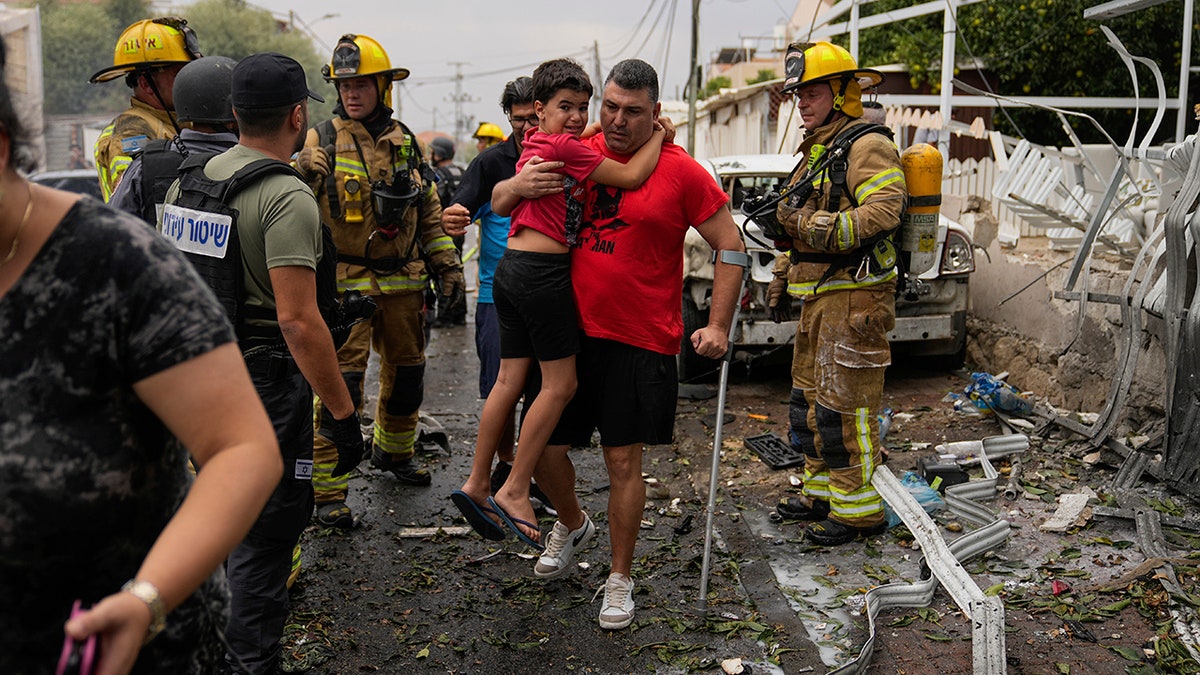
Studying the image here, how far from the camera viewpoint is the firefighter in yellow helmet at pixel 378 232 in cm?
537

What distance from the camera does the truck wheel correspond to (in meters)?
7.55

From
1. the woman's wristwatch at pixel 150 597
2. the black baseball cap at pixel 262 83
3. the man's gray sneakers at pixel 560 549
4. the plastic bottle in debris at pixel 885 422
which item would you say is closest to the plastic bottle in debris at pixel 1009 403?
the plastic bottle in debris at pixel 885 422

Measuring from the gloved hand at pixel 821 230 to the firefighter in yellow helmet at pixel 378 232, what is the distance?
2046 mm

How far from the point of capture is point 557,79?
435 centimetres

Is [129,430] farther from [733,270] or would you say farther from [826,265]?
[826,265]

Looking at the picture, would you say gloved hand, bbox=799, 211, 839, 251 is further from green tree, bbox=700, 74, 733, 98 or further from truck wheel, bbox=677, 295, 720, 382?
green tree, bbox=700, 74, 733, 98

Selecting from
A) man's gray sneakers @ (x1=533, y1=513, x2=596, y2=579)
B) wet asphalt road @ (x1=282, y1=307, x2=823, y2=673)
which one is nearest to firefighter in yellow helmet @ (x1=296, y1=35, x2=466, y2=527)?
wet asphalt road @ (x1=282, y1=307, x2=823, y2=673)

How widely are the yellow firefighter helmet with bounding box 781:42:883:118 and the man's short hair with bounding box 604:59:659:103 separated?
51.4 inches

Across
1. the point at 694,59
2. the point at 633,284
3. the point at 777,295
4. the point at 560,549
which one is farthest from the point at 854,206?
the point at 694,59

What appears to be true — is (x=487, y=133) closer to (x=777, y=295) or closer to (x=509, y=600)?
(x=777, y=295)

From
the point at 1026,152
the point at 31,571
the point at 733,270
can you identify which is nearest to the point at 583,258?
the point at 733,270

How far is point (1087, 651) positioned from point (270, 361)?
9.94ft

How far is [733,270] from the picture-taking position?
13.4 feet

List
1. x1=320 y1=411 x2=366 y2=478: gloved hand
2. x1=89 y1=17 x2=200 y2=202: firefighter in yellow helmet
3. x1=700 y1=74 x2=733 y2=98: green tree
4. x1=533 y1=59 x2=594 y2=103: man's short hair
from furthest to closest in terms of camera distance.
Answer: x1=700 y1=74 x2=733 y2=98: green tree → x1=89 y1=17 x2=200 y2=202: firefighter in yellow helmet → x1=533 y1=59 x2=594 y2=103: man's short hair → x1=320 y1=411 x2=366 y2=478: gloved hand
